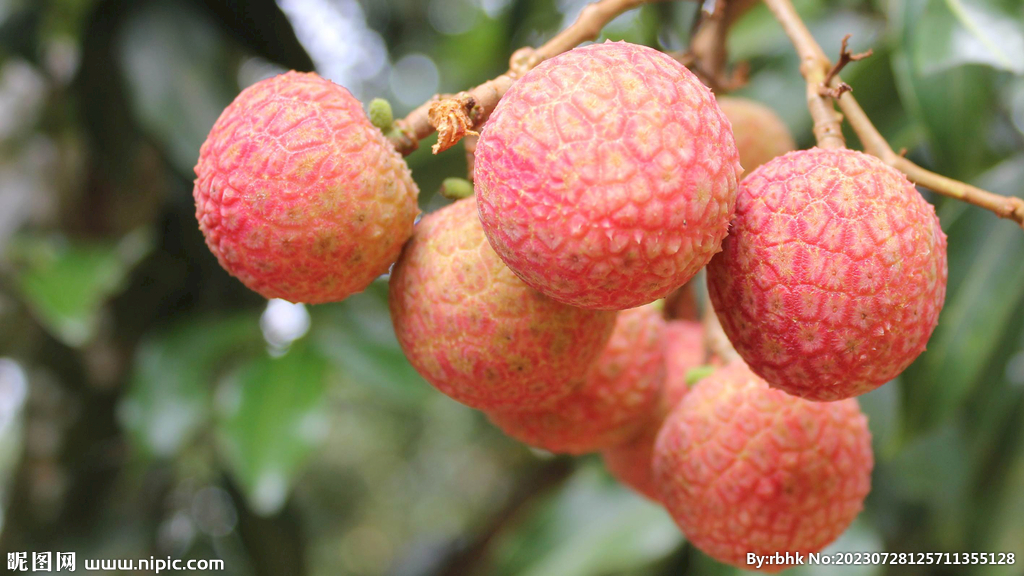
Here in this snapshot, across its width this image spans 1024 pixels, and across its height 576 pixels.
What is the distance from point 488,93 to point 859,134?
0.33 m

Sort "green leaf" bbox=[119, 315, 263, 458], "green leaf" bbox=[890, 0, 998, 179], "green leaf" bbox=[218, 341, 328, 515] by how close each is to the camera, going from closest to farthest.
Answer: "green leaf" bbox=[890, 0, 998, 179] < "green leaf" bbox=[218, 341, 328, 515] < "green leaf" bbox=[119, 315, 263, 458]

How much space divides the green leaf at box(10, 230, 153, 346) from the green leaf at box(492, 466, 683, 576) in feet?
2.87

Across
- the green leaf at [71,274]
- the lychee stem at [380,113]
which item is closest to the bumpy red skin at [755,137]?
the lychee stem at [380,113]

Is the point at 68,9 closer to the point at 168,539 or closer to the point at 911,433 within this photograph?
the point at 168,539

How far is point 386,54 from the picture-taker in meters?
2.21

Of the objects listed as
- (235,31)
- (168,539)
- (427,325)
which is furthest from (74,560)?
(427,325)

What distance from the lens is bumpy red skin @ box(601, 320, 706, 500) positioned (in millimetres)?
887

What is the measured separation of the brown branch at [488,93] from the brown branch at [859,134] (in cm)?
16

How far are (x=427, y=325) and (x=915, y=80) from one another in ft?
2.26

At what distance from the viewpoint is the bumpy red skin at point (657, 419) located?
0.89 m

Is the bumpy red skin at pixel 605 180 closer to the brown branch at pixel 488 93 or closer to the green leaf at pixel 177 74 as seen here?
the brown branch at pixel 488 93

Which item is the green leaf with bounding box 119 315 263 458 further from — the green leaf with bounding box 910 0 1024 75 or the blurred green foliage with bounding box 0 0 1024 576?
the green leaf with bounding box 910 0 1024 75

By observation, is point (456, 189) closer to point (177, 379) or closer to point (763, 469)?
point (763, 469)

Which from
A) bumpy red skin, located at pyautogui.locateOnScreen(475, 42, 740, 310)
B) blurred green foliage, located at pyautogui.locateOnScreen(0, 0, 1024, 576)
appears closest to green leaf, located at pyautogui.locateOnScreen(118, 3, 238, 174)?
blurred green foliage, located at pyautogui.locateOnScreen(0, 0, 1024, 576)
